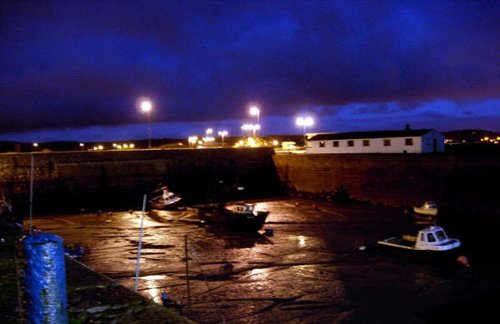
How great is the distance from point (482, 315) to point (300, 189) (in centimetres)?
2998

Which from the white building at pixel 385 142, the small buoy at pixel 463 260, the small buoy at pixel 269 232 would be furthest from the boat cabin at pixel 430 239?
the white building at pixel 385 142

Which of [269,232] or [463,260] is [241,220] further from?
[463,260]

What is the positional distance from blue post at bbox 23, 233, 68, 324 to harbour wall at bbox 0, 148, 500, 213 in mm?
30968

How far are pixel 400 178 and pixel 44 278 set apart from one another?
118 ft

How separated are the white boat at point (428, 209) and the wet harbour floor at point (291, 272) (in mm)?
1353

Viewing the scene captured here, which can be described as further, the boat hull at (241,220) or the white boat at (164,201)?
the white boat at (164,201)

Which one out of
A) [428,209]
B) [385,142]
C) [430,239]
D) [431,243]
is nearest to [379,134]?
[385,142]

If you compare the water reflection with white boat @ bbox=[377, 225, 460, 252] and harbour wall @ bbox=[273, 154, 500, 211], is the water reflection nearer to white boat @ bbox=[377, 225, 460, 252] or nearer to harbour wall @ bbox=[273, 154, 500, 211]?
white boat @ bbox=[377, 225, 460, 252]

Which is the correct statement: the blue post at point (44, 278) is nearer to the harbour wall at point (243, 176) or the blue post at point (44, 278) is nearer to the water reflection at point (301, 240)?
the water reflection at point (301, 240)

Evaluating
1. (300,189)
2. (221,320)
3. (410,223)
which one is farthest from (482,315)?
(300,189)

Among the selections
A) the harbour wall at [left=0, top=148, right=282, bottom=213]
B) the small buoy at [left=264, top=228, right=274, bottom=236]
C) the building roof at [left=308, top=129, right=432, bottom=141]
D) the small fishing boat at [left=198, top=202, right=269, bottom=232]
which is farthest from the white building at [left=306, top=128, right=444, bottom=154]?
the small buoy at [left=264, top=228, right=274, bottom=236]

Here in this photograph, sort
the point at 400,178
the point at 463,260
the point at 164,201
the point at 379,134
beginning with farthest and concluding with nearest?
the point at 379,134 < the point at 164,201 < the point at 400,178 < the point at 463,260

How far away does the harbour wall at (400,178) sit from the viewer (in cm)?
3109

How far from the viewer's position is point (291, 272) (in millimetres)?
19250
